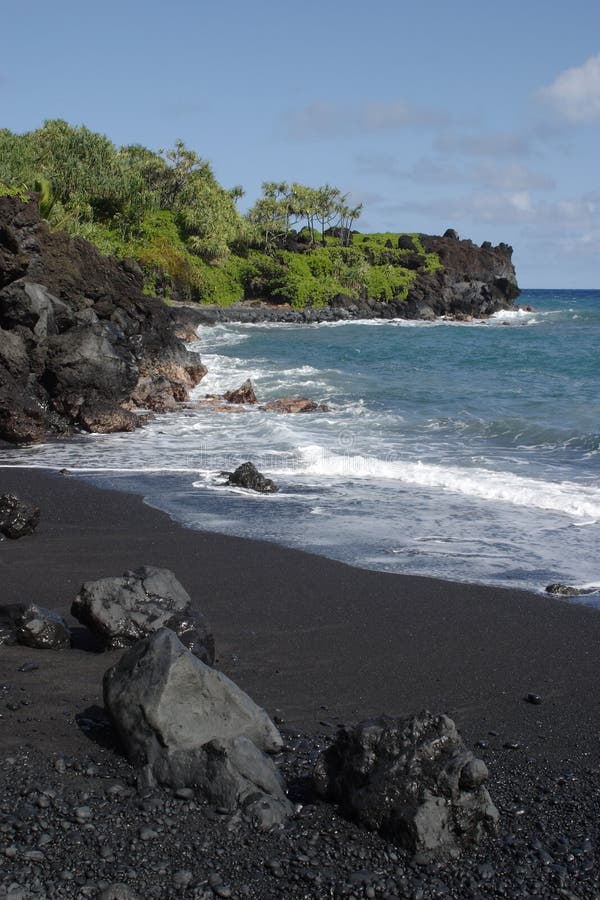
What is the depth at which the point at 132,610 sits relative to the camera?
23.6 ft

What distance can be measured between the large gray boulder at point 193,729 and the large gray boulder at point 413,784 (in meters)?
0.39

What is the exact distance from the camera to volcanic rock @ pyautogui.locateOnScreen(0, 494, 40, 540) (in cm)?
1038

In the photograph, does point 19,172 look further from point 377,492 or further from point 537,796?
point 537,796

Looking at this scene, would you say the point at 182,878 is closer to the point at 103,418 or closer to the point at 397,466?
the point at 397,466

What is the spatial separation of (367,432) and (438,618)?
12.5 meters

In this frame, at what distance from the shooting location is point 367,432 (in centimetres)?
2067

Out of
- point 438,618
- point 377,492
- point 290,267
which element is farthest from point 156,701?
point 290,267

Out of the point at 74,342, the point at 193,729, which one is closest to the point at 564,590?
the point at 193,729

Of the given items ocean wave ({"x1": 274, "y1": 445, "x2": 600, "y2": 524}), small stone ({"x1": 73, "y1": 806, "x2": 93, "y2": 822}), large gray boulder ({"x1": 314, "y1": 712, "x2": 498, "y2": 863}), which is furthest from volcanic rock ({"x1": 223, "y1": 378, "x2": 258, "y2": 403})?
small stone ({"x1": 73, "y1": 806, "x2": 93, "y2": 822})

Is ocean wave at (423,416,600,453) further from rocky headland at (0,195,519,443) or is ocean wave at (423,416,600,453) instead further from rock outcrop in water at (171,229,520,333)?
rock outcrop in water at (171,229,520,333)

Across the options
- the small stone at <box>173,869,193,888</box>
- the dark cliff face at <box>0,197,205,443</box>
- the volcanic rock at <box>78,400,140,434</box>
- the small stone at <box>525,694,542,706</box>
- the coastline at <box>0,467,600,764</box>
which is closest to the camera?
the small stone at <box>173,869,193,888</box>

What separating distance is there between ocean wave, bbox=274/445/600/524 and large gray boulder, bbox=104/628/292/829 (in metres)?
8.23

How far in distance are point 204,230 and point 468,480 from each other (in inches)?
2669

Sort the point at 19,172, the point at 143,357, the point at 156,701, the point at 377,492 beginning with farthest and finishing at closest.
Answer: the point at 19,172 < the point at 143,357 < the point at 377,492 < the point at 156,701
